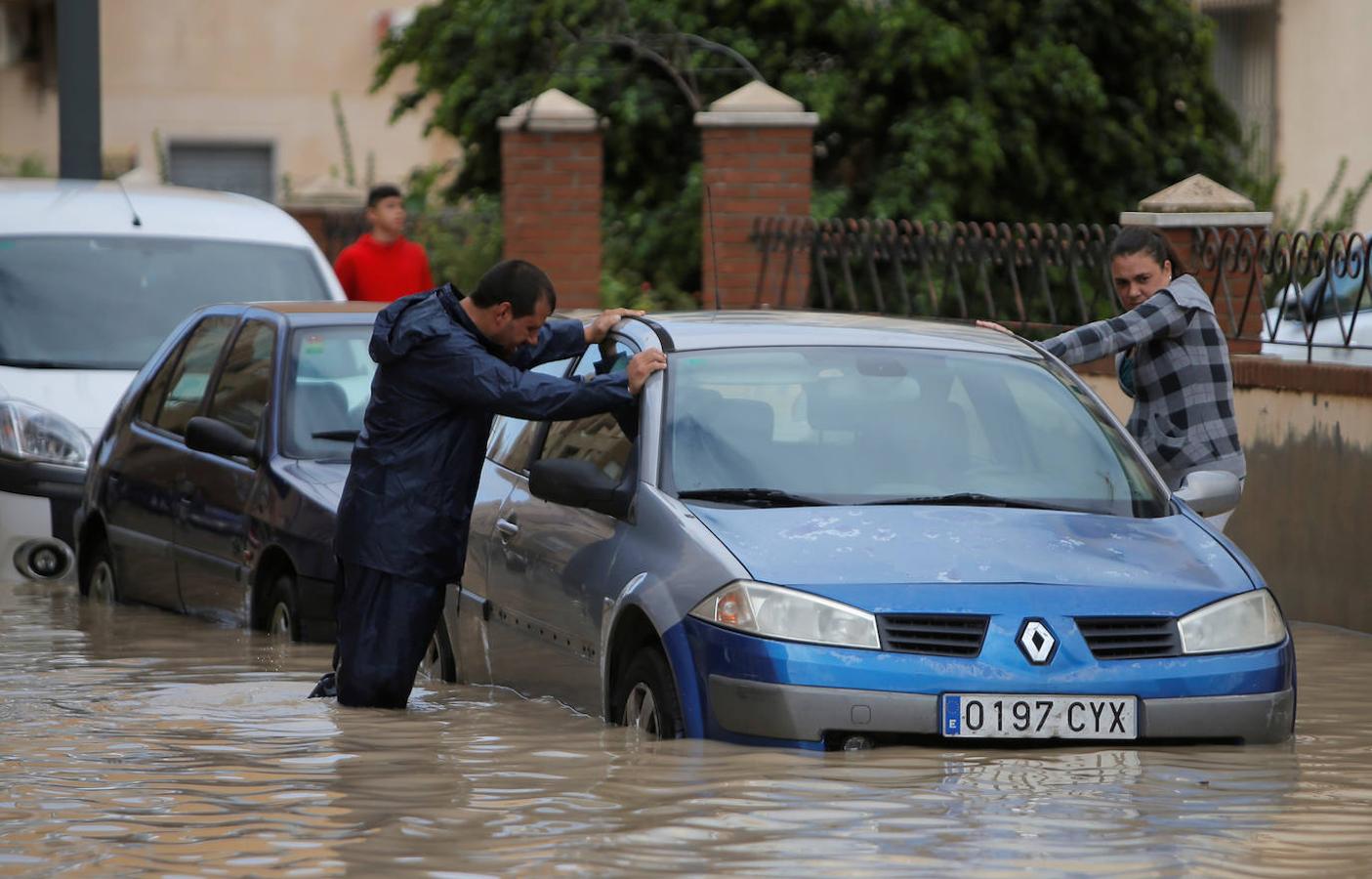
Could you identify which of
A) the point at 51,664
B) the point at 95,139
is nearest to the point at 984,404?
the point at 51,664

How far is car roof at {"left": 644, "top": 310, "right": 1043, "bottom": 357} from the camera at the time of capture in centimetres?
773

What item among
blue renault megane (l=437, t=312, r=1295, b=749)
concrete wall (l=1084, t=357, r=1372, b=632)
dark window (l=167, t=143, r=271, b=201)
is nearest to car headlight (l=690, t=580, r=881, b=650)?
blue renault megane (l=437, t=312, r=1295, b=749)

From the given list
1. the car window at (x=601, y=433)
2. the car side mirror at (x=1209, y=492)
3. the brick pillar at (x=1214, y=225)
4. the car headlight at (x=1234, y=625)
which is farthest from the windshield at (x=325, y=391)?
the car headlight at (x=1234, y=625)

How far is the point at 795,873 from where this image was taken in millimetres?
5316

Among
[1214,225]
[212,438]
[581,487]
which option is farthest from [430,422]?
[1214,225]

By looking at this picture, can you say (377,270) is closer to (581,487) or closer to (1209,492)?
Result: (581,487)

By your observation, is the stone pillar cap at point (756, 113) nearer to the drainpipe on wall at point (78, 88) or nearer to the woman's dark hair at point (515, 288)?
the drainpipe on wall at point (78, 88)

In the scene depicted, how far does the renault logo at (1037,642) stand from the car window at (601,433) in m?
1.48

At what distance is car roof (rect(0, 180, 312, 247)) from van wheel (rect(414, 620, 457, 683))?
16.7ft

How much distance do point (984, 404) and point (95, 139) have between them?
11.4 meters

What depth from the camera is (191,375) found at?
11.0 metres

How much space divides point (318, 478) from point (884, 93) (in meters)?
11.6

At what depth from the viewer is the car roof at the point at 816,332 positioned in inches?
304

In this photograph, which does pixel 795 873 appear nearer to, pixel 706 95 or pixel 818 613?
pixel 818 613
